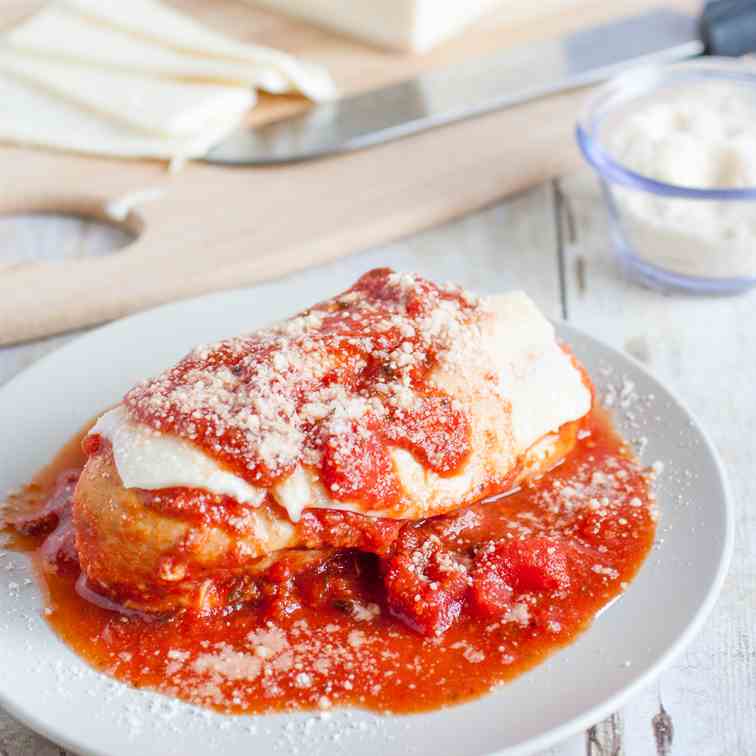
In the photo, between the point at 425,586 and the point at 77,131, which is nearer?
the point at 425,586

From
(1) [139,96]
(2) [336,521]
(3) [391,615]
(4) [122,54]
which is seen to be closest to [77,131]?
(1) [139,96]

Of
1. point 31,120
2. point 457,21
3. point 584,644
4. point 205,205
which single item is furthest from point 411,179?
point 584,644

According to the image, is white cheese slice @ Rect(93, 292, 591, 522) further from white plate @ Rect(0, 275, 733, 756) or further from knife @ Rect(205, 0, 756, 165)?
knife @ Rect(205, 0, 756, 165)

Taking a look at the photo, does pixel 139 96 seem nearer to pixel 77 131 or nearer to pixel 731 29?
pixel 77 131

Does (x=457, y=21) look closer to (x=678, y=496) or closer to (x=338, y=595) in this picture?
(x=678, y=496)

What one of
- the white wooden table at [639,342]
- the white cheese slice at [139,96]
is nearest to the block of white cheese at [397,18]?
the white cheese slice at [139,96]
